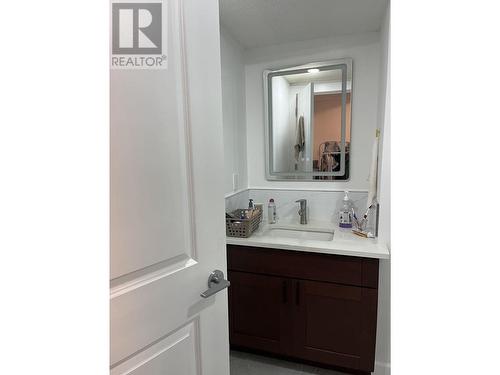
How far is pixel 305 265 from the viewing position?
149 centimetres

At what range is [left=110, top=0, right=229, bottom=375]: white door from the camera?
0.57 metres

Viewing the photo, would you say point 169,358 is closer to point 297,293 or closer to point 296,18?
Result: point 297,293

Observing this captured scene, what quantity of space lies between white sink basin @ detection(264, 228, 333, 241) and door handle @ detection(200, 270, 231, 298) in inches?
38.6

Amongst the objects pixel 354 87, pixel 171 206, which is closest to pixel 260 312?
pixel 171 206

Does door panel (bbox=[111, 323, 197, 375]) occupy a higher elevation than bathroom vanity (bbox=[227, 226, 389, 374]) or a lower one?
higher

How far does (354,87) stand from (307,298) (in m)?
1.41

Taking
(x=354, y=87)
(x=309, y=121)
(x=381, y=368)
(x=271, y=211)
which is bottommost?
(x=381, y=368)

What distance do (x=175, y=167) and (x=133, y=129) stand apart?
145 mm

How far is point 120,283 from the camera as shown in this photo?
574mm

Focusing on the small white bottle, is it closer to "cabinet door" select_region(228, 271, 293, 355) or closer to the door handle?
"cabinet door" select_region(228, 271, 293, 355)

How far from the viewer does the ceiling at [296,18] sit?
142 cm

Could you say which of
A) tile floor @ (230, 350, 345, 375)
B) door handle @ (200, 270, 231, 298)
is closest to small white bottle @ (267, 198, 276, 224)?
tile floor @ (230, 350, 345, 375)

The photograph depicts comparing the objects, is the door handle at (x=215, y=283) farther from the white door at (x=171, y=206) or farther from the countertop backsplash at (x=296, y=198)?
the countertop backsplash at (x=296, y=198)
